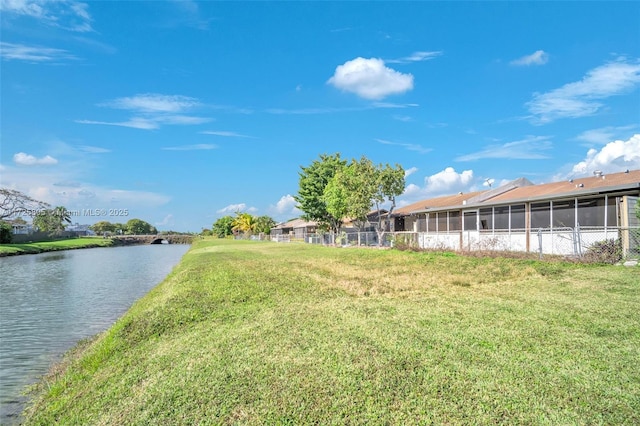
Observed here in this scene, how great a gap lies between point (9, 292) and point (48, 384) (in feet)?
49.0

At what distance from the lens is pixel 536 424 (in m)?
3.20

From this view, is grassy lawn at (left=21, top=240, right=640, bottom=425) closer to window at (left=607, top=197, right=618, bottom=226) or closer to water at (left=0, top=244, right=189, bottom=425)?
water at (left=0, top=244, right=189, bottom=425)

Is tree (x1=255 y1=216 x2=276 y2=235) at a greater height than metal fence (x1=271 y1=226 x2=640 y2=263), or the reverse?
tree (x1=255 y1=216 x2=276 y2=235)

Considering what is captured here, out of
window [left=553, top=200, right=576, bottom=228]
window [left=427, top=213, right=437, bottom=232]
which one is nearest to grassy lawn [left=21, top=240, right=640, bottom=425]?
window [left=553, top=200, right=576, bottom=228]

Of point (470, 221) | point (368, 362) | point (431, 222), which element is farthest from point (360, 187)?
point (368, 362)

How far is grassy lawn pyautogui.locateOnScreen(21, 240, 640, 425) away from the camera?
3.57 m

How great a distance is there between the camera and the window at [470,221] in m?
21.6

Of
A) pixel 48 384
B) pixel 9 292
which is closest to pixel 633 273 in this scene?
pixel 48 384

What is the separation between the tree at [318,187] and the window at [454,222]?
59.9ft

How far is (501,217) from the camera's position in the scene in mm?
19797

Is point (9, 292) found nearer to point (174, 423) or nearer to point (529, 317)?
point (174, 423)

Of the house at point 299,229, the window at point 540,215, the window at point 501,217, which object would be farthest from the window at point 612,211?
the house at point 299,229

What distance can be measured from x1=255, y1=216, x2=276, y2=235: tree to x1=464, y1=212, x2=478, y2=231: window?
57884 mm

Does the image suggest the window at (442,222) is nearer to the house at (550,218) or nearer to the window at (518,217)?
the house at (550,218)
